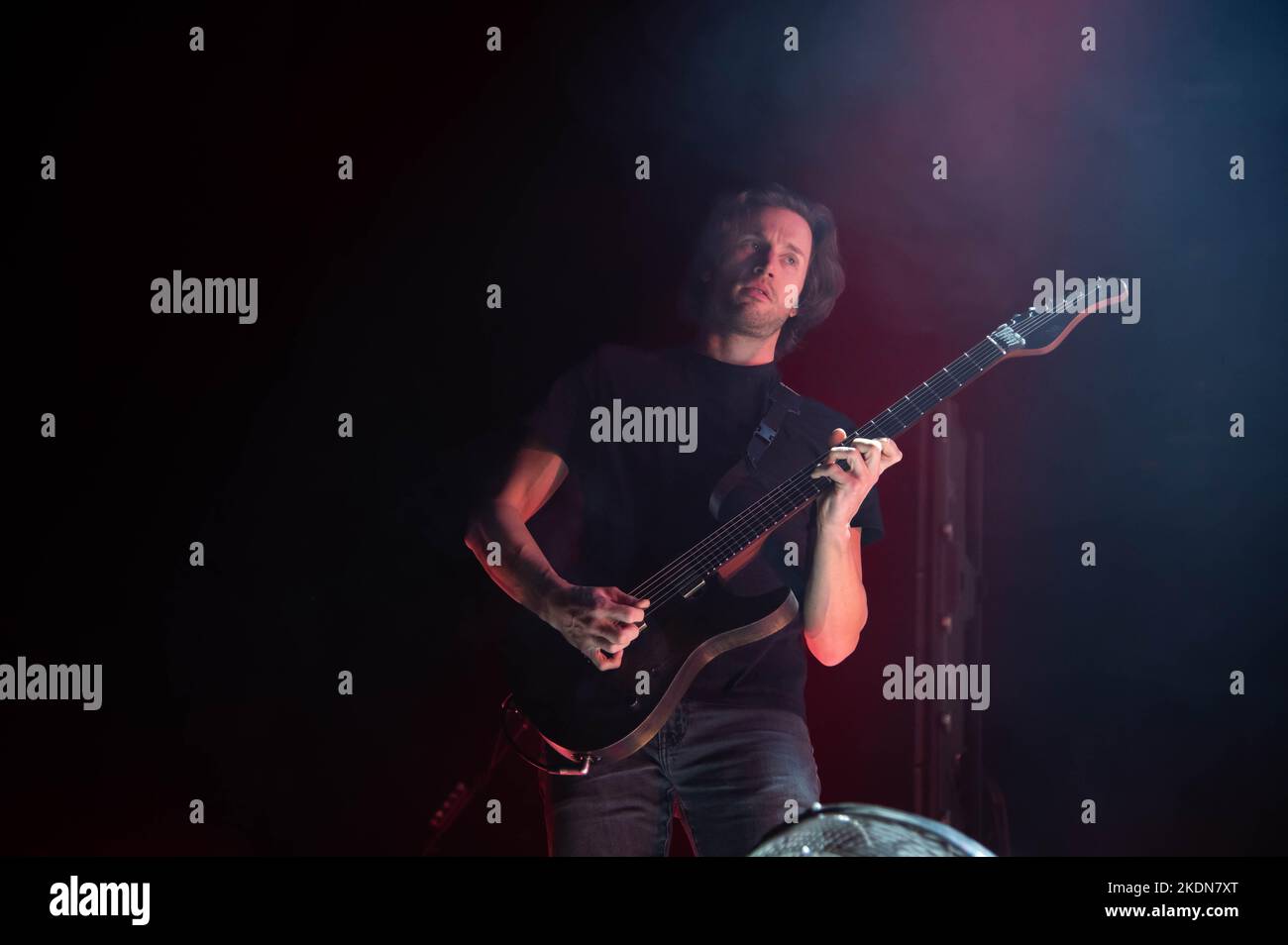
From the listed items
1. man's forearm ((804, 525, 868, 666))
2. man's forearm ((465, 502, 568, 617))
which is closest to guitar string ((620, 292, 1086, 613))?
man's forearm ((804, 525, 868, 666))

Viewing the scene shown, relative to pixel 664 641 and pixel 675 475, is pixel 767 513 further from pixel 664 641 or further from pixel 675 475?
pixel 664 641

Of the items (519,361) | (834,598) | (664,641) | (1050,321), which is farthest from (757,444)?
(1050,321)

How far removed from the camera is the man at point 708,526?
269 centimetres

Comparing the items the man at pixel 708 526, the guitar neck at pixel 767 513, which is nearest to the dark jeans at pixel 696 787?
the man at pixel 708 526

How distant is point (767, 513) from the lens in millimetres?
2779

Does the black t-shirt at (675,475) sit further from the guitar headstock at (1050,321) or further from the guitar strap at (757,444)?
the guitar headstock at (1050,321)

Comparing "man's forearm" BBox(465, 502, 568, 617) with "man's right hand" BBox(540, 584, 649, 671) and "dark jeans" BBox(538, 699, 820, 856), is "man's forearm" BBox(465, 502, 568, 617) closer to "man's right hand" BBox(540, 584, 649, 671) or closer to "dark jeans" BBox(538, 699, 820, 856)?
"man's right hand" BBox(540, 584, 649, 671)

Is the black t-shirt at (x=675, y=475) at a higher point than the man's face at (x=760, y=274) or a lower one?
lower

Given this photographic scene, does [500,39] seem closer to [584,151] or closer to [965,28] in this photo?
[584,151]

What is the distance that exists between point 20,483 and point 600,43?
6.26 ft

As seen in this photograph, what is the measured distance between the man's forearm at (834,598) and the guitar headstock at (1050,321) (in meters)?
0.66

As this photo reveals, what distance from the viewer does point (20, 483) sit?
2908mm

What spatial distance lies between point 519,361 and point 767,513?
758 millimetres
